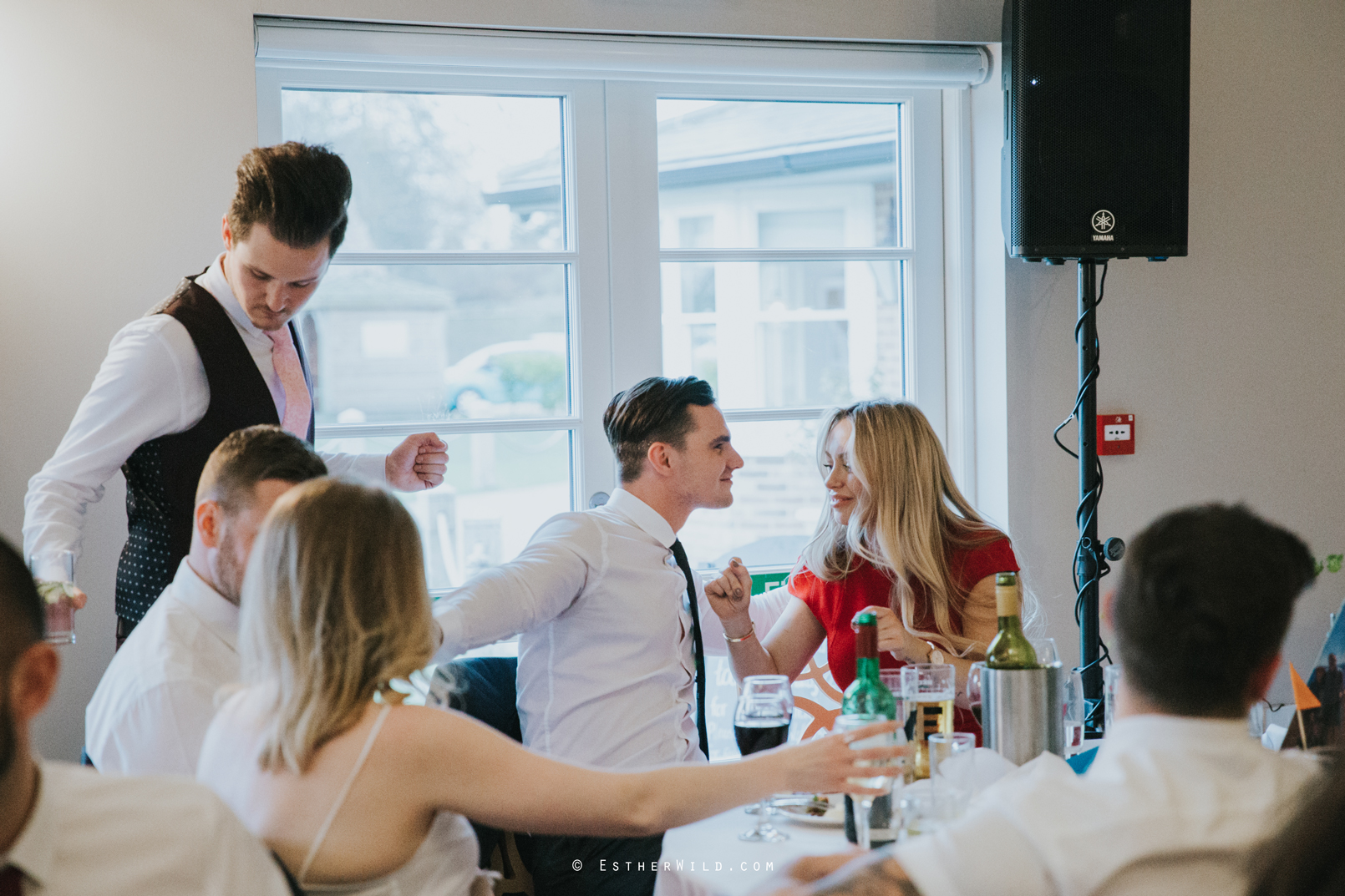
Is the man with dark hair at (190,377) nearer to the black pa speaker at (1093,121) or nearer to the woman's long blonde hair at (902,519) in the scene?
the woman's long blonde hair at (902,519)

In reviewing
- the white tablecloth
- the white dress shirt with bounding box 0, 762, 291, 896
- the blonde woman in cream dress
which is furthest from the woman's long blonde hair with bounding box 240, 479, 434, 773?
the white tablecloth

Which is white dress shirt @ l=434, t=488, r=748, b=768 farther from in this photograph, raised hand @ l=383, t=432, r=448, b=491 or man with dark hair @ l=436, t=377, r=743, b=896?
raised hand @ l=383, t=432, r=448, b=491

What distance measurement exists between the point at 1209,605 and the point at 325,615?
34.2 inches

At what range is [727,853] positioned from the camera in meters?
1.55

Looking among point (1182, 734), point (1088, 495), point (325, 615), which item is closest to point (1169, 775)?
point (1182, 734)

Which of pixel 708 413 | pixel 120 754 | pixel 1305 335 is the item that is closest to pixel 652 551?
pixel 708 413

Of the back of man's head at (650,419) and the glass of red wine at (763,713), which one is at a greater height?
the back of man's head at (650,419)

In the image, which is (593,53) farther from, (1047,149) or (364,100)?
(1047,149)

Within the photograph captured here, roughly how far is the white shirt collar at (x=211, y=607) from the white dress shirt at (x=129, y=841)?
557mm

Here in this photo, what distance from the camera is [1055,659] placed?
179 cm

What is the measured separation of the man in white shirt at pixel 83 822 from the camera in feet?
3.05

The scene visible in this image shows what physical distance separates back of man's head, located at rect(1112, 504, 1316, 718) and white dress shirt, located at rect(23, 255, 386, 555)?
1.67 metres

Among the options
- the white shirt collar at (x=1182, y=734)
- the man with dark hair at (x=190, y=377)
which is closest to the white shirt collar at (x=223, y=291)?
the man with dark hair at (x=190, y=377)

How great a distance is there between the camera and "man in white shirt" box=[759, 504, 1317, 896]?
3.30 ft
